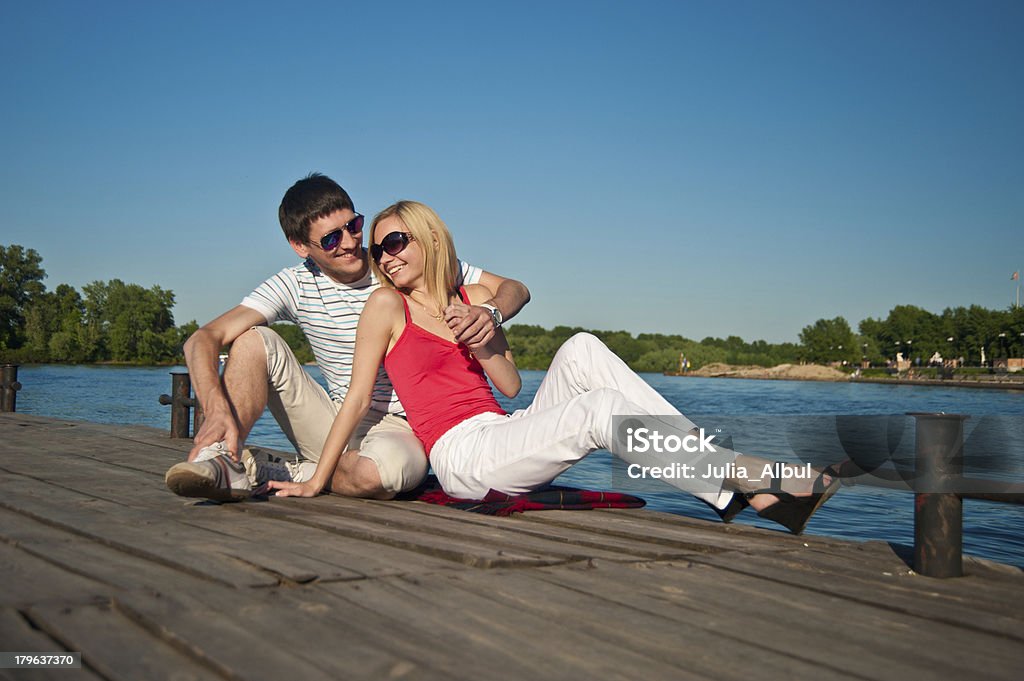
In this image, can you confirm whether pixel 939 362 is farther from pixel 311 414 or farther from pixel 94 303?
pixel 311 414

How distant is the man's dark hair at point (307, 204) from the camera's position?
12.1ft

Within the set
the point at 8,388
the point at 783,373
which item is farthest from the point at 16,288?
the point at 783,373

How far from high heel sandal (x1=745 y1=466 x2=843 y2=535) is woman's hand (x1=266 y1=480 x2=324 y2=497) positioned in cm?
167

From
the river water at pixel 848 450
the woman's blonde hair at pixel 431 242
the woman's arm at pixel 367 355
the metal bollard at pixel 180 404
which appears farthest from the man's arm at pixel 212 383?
the metal bollard at pixel 180 404

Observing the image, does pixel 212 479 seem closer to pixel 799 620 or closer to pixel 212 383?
pixel 212 383

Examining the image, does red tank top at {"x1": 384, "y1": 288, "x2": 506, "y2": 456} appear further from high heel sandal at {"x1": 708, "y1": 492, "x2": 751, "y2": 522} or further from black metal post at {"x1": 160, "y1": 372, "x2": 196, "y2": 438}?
black metal post at {"x1": 160, "y1": 372, "x2": 196, "y2": 438}

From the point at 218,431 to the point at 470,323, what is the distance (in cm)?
102

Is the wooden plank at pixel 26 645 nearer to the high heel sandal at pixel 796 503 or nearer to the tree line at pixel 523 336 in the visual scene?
the high heel sandal at pixel 796 503

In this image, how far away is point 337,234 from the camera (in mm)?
3686

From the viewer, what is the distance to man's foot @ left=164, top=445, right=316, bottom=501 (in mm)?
3064

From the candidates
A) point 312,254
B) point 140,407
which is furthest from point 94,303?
point 312,254

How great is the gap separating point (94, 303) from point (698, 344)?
84523mm

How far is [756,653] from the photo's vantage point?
162cm

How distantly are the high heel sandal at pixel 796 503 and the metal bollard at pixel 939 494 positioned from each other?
27cm
